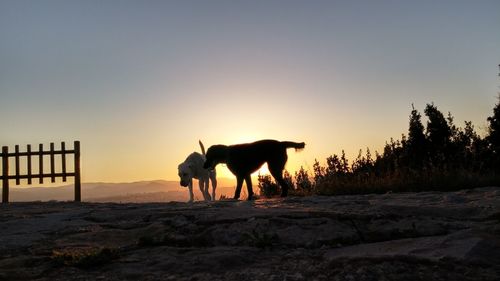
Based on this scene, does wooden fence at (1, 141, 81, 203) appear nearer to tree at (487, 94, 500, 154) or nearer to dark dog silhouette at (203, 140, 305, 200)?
dark dog silhouette at (203, 140, 305, 200)

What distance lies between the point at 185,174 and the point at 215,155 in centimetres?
237

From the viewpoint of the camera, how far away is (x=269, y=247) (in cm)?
380

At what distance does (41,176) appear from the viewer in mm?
18141

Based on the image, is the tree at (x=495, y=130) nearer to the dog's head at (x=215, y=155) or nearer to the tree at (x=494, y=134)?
the tree at (x=494, y=134)

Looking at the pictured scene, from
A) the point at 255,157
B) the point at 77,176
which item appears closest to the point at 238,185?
the point at 255,157

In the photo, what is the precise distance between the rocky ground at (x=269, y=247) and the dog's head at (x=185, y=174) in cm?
669

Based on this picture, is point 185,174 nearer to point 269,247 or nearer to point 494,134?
point 269,247

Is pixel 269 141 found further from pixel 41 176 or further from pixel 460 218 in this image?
pixel 41 176

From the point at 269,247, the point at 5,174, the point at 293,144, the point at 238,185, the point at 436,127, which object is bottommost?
the point at 269,247

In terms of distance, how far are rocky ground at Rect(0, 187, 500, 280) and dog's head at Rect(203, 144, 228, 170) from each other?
4.63m

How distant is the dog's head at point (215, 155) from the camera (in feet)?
32.2

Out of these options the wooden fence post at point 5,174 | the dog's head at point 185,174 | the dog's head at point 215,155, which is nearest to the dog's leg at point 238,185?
the dog's head at point 215,155

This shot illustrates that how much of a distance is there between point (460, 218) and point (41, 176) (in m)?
17.0

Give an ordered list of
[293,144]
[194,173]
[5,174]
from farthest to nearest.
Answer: [5,174] → [194,173] → [293,144]
